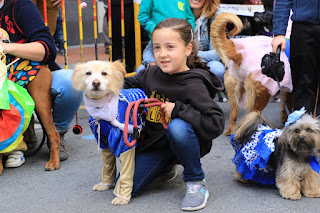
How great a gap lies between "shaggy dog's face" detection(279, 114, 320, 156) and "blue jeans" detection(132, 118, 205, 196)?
61 centimetres

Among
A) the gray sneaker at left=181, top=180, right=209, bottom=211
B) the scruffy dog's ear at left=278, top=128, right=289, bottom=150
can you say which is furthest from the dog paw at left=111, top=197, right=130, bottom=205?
the scruffy dog's ear at left=278, top=128, right=289, bottom=150

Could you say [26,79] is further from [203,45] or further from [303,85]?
[203,45]

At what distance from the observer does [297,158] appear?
316cm

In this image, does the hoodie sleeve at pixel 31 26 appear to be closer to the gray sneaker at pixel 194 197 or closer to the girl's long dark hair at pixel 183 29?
the girl's long dark hair at pixel 183 29

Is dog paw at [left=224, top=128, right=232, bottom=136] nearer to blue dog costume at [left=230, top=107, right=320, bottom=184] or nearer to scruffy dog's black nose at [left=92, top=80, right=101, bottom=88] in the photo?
blue dog costume at [left=230, top=107, right=320, bottom=184]

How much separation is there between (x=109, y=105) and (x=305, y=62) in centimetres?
175

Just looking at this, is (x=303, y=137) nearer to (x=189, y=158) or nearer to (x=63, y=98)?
(x=189, y=158)

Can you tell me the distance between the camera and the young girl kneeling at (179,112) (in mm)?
2971

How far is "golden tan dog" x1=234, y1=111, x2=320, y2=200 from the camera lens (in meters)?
3.08

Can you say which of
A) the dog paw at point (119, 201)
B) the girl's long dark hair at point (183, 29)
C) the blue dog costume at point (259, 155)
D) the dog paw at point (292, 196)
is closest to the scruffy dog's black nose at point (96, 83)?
the girl's long dark hair at point (183, 29)

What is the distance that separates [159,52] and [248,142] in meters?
0.92

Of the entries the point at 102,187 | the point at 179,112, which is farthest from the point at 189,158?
the point at 102,187

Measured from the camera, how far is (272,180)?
336 cm

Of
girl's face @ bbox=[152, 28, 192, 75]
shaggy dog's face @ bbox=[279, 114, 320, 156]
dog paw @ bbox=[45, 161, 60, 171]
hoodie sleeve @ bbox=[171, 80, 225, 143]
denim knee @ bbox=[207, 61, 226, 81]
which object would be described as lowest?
dog paw @ bbox=[45, 161, 60, 171]
